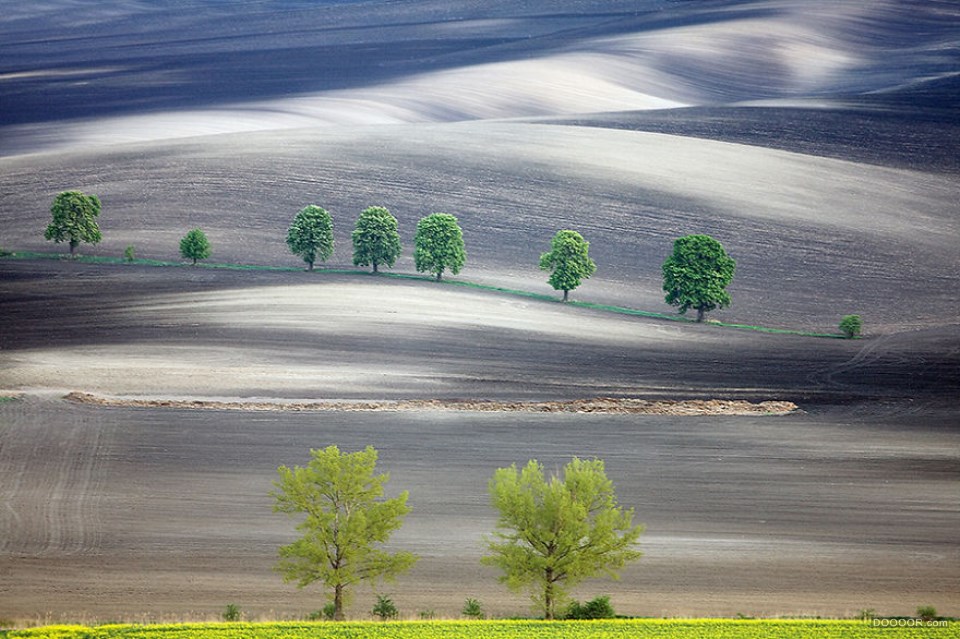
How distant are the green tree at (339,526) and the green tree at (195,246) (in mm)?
45855

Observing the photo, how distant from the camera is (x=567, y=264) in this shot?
2876 inches

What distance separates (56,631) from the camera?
2606cm

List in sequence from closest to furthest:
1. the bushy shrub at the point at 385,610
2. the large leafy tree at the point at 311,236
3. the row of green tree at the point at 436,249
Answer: the bushy shrub at the point at 385,610 < the row of green tree at the point at 436,249 < the large leafy tree at the point at 311,236

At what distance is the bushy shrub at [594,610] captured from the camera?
30.1 m

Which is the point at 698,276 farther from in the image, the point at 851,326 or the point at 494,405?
the point at 494,405

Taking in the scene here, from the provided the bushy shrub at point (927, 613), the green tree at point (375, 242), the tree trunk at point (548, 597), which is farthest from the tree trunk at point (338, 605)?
the green tree at point (375, 242)

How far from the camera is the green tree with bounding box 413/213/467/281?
7450cm

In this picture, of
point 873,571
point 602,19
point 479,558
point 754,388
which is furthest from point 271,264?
A: point 602,19

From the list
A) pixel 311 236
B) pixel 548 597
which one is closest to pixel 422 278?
pixel 311 236

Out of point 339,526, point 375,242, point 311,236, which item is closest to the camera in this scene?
point 339,526

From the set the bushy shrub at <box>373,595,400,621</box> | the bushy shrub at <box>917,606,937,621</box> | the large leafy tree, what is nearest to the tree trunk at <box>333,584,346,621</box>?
the bushy shrub at <box>373,595,400,621</box>

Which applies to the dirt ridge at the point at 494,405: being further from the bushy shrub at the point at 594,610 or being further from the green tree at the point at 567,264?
the green tree at the point at 567,264

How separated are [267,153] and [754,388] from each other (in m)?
58.7

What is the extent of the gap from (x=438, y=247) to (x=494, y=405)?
26409mm
